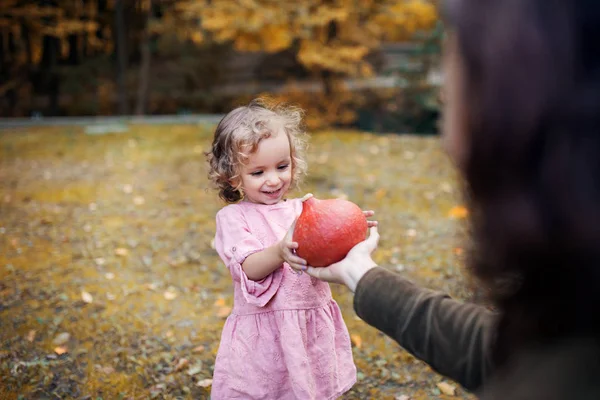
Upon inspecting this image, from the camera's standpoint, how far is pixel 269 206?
8.26 ft

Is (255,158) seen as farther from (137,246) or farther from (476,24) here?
(137,246)

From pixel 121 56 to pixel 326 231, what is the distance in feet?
41.4

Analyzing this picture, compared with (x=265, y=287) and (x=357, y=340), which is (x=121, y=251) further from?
(x=265, y=287)

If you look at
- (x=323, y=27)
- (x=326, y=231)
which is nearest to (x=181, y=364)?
(x=326, y=231)

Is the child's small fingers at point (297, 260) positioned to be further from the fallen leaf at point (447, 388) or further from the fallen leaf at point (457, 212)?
the fallen leaf at point (457, 212)

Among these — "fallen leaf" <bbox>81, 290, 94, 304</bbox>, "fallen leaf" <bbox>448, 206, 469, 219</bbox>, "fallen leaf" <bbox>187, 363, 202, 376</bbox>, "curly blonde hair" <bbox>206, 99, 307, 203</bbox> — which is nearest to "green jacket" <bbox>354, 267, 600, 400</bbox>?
"curly blonde hair" <bbox>206, 99, 307, 203</bbox>

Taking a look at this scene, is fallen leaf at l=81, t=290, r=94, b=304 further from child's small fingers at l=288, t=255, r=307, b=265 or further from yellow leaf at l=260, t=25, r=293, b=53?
yellow leaf at l=260, t=25, r=293, b=53

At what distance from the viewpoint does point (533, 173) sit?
1.09 m

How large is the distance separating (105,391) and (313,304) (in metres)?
1.72

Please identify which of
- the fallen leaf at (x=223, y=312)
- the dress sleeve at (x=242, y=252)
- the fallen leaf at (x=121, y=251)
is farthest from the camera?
the fallen leaf at (x=121, y=251)

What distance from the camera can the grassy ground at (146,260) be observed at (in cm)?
A: 373

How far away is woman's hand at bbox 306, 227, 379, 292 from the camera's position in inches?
73.7

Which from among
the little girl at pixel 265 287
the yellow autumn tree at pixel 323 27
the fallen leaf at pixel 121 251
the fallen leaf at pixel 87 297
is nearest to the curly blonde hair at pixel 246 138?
the little girl at pixel 265 287

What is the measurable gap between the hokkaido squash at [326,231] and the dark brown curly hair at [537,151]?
36.0 inches
